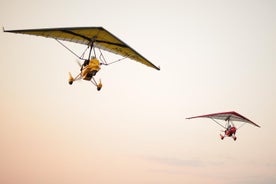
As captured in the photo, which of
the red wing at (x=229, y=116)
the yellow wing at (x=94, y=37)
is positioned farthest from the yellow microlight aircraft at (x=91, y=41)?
the red wing at (x=229, y=116)

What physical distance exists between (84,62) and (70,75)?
283 centimetres

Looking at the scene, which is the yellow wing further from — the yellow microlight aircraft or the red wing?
the red wing

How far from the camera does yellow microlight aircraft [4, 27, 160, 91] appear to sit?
24109 mm

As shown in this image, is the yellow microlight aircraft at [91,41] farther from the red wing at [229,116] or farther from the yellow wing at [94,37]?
the red wing at [229,116]

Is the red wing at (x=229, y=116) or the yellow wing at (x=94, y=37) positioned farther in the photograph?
the red wing at (x=229, y=116)

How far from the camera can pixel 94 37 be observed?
27.2m

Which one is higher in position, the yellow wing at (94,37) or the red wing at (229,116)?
the red wing at (229,116)

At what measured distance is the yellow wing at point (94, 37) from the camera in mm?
25453

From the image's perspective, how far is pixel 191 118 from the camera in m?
37.9

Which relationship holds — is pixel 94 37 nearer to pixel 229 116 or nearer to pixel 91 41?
pixel 91 41

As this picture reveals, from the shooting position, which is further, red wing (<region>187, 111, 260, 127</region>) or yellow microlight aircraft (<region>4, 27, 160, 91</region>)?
red wing (<region>187, 111, 260, 127</region>)

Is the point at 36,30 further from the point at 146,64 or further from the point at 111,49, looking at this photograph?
the point at 146,64

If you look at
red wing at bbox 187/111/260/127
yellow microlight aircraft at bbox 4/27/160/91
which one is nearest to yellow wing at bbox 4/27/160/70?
yellow microlight aircraft at bbox 4/27/160/91

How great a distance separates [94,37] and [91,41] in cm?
40
